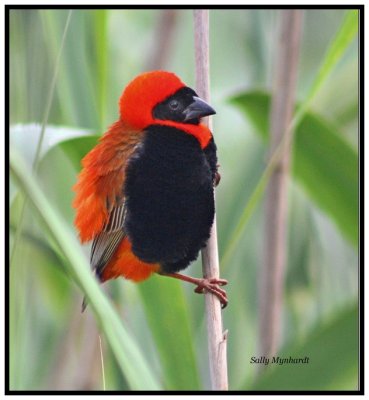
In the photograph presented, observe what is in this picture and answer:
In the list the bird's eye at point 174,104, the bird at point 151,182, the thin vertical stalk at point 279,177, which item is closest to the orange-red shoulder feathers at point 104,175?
the bird at point 151,182

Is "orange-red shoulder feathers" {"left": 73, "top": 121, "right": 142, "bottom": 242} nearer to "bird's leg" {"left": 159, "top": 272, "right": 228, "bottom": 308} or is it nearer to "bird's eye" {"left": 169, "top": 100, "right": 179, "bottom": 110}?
"bird's eye" {"left": 169, "top": 100, "right": 179, "bottom": 110}

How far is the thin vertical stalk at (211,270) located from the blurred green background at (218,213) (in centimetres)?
7

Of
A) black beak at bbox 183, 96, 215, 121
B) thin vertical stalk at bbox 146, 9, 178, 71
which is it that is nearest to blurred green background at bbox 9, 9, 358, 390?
thin vertical stalk at bbox 146, 9, 178, 71

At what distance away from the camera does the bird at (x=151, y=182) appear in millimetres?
1591

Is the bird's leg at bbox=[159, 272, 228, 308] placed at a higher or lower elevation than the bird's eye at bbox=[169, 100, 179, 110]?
lower

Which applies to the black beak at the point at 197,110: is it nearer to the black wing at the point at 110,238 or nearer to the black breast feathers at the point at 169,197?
the black breast feathers at the point at 169,197

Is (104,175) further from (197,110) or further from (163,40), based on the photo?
(163,40)

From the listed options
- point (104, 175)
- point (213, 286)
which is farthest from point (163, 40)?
point (213, 286)

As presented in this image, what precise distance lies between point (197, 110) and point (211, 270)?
37cm

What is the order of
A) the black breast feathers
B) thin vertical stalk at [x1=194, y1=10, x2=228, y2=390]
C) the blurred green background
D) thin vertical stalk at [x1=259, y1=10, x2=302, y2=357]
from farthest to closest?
thin vertical stalk at [x1=259, y1=10, x2=302, y2=357] → the black breast feathers → the blurred green background → thin vertical stalk at [x1=194, y1=10, x2=228, y2=390]

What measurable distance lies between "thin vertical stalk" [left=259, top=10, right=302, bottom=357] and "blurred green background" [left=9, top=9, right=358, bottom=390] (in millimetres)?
54

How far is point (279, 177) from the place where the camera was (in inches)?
70.0

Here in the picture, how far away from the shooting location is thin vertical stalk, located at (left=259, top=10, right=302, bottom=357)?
5.65 feet

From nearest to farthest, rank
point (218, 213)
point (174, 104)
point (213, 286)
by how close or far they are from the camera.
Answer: point (213, 286) → point (174, 104) → point (218, 213)
